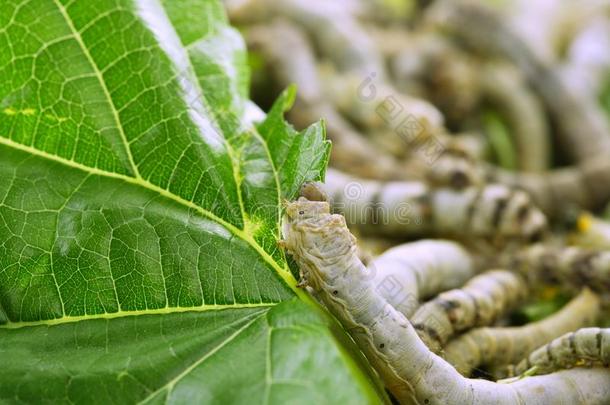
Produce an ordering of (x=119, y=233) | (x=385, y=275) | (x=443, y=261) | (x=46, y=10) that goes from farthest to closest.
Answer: (x=443, y=261)
(x=385, y=275)
(x=46, y=10)
(x=119, y=233)

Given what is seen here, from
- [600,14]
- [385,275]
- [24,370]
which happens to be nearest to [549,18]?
[600,14]

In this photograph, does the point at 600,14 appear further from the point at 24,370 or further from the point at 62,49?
the point at 24,370

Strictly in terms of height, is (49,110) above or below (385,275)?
above

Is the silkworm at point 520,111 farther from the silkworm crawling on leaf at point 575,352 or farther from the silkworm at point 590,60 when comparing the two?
the silkworm crawling on leaf at point 575,352

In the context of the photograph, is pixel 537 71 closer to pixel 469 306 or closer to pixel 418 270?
pixel 418 270

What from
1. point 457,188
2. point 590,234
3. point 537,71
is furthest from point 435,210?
point 537,71

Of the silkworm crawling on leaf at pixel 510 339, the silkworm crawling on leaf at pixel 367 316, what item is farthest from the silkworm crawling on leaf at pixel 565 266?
the silkworm crawling on leaf at pixel 367 316

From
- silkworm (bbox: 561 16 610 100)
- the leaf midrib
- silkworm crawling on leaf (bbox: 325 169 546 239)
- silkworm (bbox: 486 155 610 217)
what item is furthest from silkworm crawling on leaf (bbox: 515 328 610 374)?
silkworm (bbox: 561 16 610 100)
